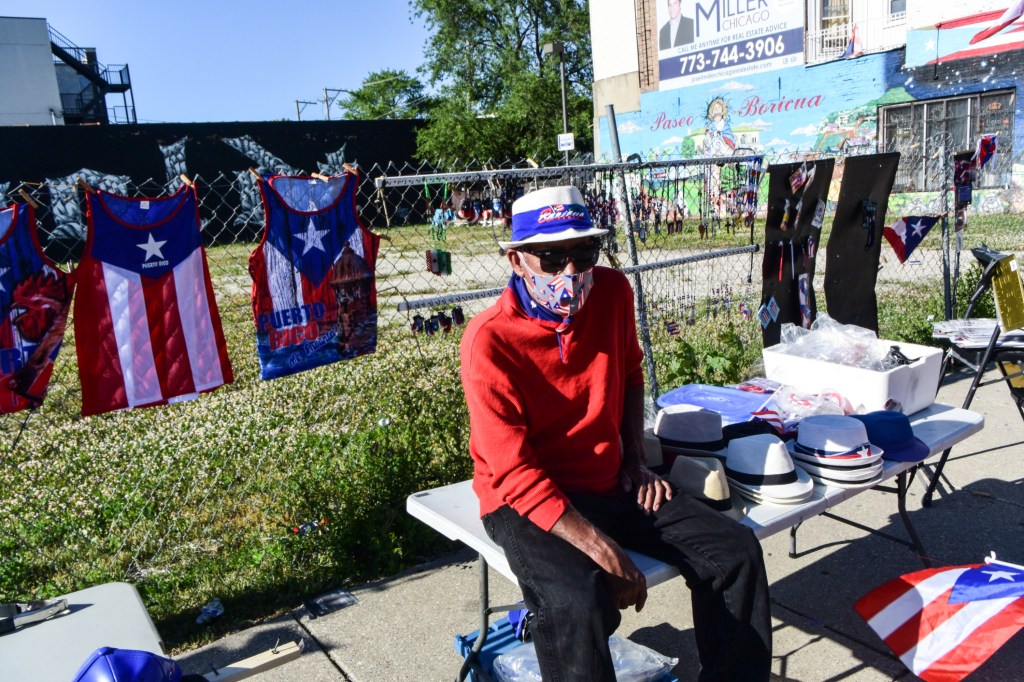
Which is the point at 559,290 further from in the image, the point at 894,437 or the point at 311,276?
the point at 894,437

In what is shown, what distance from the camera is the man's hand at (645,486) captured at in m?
2.61

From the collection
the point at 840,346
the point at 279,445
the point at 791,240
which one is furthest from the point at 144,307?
the point at 791,240

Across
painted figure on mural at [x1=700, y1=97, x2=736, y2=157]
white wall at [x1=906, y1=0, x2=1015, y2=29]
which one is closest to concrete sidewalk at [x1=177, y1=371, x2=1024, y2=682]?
white wall at [x1=906, y1=0, x2=1015, y2=29]

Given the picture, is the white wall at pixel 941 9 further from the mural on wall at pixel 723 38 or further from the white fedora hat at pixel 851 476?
the white fedora hat at pixel 851 476

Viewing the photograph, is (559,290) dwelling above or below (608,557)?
above

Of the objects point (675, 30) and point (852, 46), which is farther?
point (675, 30)

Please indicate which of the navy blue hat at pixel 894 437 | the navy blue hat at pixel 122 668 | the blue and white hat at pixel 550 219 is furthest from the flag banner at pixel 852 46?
the navy blue hat at pixel 122 668

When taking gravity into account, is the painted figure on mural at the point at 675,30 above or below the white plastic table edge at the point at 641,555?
above

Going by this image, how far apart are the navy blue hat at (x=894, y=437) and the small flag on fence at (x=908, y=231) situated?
293cm

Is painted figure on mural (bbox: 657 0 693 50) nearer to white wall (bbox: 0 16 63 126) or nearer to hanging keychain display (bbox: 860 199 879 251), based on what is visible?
hanging keychain display (bbox: 860 199 879 251)

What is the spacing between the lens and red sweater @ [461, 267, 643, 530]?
7.84 ft

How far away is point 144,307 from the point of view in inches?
123

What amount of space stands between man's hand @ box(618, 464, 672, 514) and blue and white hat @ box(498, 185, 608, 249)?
2.91 ft

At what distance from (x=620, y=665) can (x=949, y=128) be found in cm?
1971
